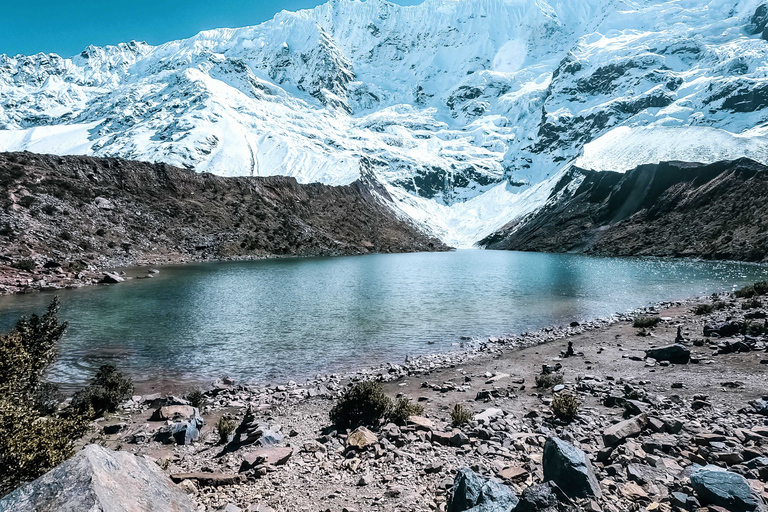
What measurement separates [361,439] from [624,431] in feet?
23.2

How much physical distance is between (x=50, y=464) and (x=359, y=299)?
135ft

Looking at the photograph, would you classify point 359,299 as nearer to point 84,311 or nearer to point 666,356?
point 84,311

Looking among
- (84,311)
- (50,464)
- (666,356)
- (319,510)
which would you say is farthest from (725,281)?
(84,311)

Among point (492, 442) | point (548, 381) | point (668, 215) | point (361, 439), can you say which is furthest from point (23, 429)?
point (668, 215)

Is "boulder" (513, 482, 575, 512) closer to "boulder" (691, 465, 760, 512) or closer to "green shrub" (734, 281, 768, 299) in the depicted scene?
"boulder" (691, 465, 760, 512)

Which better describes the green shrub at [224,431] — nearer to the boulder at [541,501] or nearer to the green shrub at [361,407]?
the green shrub at [361,407]

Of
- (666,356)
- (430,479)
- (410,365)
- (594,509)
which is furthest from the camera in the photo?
(410,365)

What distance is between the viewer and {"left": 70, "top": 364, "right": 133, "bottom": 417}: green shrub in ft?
48.4

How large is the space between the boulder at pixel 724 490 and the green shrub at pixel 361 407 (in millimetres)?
8448

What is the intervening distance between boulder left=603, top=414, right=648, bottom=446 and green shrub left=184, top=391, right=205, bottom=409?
14.4m

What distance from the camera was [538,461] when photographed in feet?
31.4

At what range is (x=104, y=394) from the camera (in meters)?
15.4

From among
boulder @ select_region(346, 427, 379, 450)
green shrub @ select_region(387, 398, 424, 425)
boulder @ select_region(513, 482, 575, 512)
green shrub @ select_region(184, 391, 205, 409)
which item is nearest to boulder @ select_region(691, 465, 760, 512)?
boulder @ select_region(513, 482, 575, 512)

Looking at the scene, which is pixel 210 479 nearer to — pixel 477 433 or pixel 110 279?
pixel 477 433
